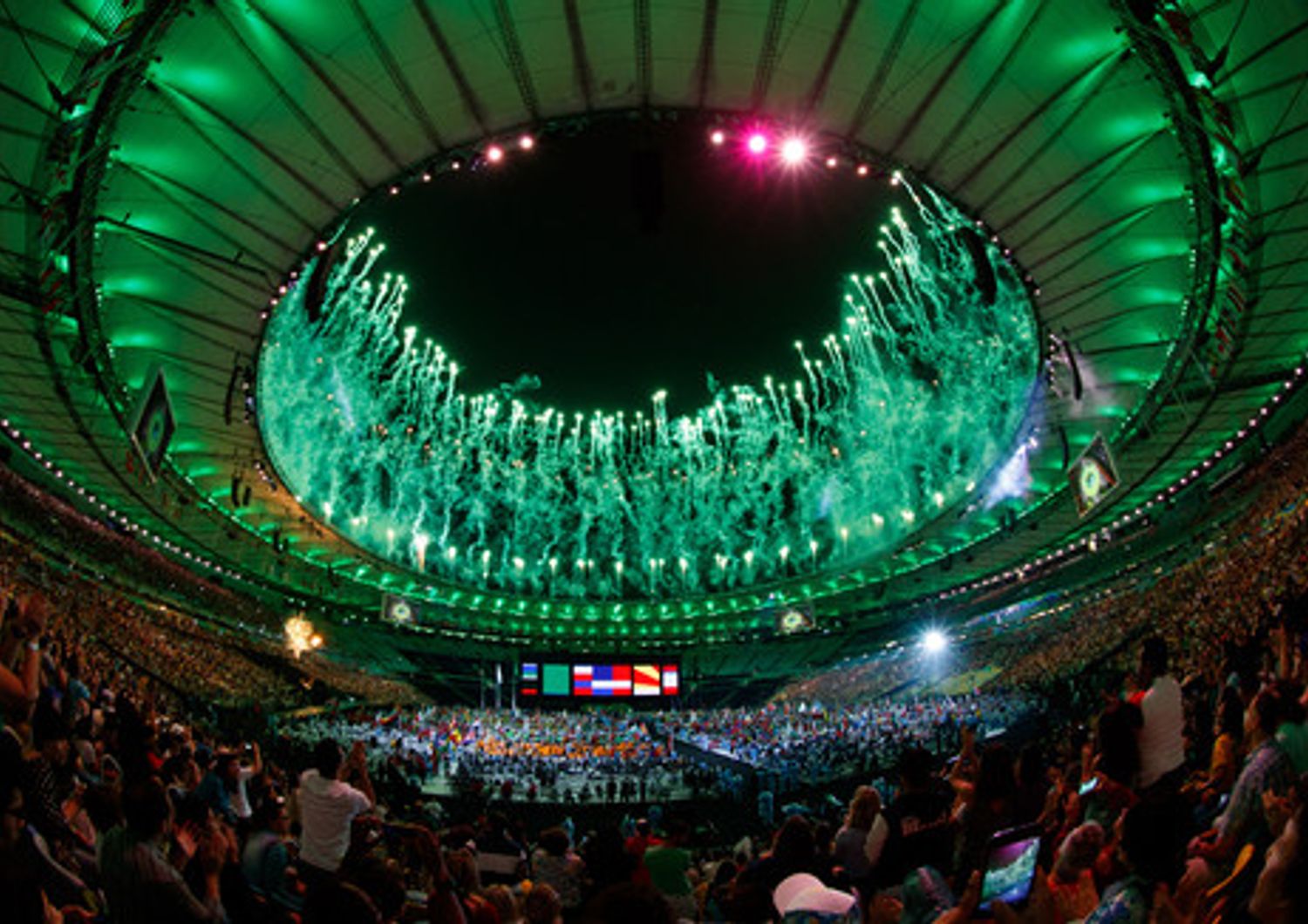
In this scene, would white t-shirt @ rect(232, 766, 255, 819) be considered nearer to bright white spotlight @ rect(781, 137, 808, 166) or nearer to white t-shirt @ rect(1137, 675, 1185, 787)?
white t-shirt @ rect(1137, 675, 1185, 787)

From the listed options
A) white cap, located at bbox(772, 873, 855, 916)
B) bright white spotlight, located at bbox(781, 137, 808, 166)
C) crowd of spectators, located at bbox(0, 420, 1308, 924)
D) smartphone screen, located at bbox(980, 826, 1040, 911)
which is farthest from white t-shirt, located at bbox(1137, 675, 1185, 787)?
bright white spotlight, located at bbox(781, 137, 808, 166)

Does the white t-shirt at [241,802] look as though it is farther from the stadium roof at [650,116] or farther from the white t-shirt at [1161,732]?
the stadium roof at [650,116]

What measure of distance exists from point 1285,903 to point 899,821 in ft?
6.45

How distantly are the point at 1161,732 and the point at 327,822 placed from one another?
203 inches

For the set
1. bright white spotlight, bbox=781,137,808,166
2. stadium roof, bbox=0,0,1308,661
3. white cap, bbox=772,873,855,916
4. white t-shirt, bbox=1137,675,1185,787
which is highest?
bright white spotlight, bbox=781,137,808,166

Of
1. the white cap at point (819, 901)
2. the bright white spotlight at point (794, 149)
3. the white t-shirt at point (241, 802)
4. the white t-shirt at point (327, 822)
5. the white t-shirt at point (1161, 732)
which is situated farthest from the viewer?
the bright white spotlight at point (794, 149)

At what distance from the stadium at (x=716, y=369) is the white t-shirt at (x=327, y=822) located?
0.03 m

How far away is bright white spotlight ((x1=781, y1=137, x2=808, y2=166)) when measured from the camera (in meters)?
20.3

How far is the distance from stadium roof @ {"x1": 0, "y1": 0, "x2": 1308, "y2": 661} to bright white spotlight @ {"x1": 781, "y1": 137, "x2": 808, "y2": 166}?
58 centimetres

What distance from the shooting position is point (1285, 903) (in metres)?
2.77

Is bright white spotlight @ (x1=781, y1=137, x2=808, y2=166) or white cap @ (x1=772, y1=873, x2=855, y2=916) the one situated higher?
bright white spotlight @ (x1=781, y1=137, x2=808, y2=166)

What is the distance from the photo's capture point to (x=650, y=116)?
19.7m

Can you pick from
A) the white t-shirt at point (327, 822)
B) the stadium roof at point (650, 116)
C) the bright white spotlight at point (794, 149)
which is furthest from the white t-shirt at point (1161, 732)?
the bright white spotlight at point (794, 149)

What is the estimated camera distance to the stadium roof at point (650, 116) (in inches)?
571
